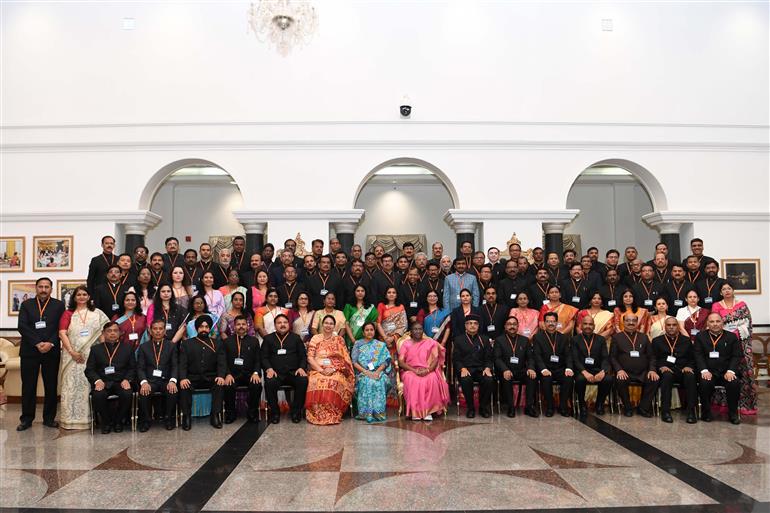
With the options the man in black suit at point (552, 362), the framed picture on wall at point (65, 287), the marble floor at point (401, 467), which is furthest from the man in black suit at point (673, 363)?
the framed picture on wall at point (65, 287)

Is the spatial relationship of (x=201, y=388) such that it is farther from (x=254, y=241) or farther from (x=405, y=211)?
(x=405, y=211)

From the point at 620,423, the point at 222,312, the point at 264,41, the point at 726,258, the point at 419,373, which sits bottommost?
the point at 620,423

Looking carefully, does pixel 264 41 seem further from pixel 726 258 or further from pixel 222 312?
pixel 726 258

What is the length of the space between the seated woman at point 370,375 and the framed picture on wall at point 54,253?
599 cm

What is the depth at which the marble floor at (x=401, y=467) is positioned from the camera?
397 cm

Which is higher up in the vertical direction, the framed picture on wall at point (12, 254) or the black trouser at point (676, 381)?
the framed picture on wall at point (12, 254)

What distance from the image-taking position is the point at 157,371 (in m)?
6.24

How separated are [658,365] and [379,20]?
7.17m

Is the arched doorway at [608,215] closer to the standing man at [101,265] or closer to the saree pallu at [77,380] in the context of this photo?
the standing man at [101,265]

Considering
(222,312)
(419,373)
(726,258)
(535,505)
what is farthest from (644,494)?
(726,258)

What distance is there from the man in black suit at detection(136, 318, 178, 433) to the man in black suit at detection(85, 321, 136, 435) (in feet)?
0.40

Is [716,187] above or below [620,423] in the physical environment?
→ above

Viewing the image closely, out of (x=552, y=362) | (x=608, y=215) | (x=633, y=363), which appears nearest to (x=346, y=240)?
(x=552, y=362)

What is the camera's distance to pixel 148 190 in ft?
33.5
